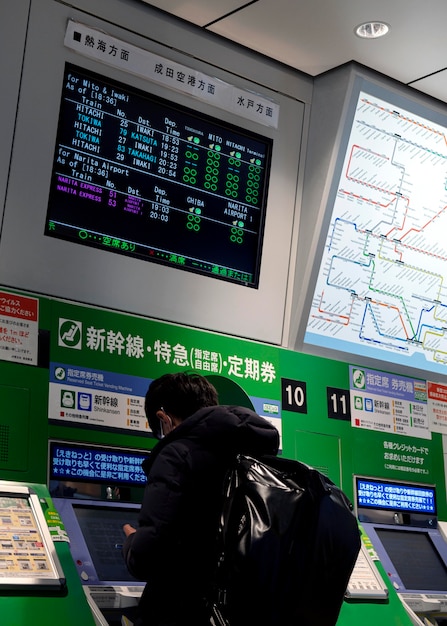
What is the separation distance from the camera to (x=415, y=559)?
446cm

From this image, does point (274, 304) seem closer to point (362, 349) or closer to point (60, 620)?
point (362, 349)

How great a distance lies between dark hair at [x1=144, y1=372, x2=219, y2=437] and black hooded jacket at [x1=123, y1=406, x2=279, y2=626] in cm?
25

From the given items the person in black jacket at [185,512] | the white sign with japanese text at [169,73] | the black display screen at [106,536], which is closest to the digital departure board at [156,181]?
the white sign with japanese text at [169,73]

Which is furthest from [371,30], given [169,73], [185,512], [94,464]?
[185,512]

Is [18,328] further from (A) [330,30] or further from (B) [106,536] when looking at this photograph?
(A) [330,30]

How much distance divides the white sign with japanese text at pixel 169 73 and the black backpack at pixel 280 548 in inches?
78.7

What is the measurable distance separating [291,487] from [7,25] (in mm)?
2164

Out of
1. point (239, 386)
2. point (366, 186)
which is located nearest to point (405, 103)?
point (366, 186)

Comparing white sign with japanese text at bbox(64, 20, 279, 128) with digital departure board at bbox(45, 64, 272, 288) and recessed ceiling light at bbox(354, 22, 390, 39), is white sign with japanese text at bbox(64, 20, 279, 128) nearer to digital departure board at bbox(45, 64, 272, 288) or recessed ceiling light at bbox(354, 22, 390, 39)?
digital departure board at bbox(45, 64, 272, 288)

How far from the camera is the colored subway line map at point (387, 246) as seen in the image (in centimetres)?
473

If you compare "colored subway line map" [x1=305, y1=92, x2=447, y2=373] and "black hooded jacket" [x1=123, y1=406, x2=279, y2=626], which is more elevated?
"colored subway line map" [x1=305, y1=92, x2=447, y2=373]

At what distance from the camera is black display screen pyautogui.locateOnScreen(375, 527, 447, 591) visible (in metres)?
4.32

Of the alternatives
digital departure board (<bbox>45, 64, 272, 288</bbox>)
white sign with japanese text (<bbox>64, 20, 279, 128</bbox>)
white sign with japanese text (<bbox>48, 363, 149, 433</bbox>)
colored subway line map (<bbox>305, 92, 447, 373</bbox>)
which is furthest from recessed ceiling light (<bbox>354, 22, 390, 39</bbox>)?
white sign with japanese text (<bbox>48, 363, 149, 433</bbox>)

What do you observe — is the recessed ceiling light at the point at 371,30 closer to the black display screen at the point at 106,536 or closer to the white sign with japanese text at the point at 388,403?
the white sign with japanese text at the point at 388,403
